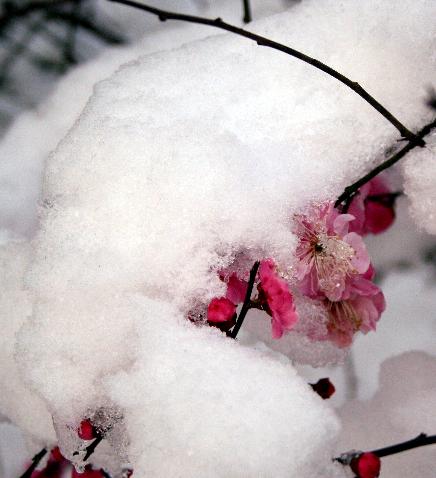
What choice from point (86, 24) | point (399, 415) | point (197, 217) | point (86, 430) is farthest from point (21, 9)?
point (399, 415)

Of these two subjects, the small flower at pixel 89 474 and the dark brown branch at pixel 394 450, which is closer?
the dark brown branch at pixel 394 450

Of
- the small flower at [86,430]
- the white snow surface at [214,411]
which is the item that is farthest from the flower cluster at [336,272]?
the small flower at [86,430]

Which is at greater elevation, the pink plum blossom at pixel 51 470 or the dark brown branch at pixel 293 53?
the dark brown branch at pixel 293 53

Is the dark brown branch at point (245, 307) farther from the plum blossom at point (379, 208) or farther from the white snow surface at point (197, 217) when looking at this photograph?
the plum blossom at point (379, 208)

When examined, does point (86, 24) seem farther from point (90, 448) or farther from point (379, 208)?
point (90, 448)

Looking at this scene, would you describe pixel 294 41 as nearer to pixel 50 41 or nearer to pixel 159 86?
pixel 159 86

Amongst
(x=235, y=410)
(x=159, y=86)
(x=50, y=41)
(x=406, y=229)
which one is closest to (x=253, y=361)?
(x=235, y=410)

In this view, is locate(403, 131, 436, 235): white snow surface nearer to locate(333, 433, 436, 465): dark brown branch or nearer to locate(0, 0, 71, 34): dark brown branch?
locate(333, 433, 436, 465): dark brown branch
